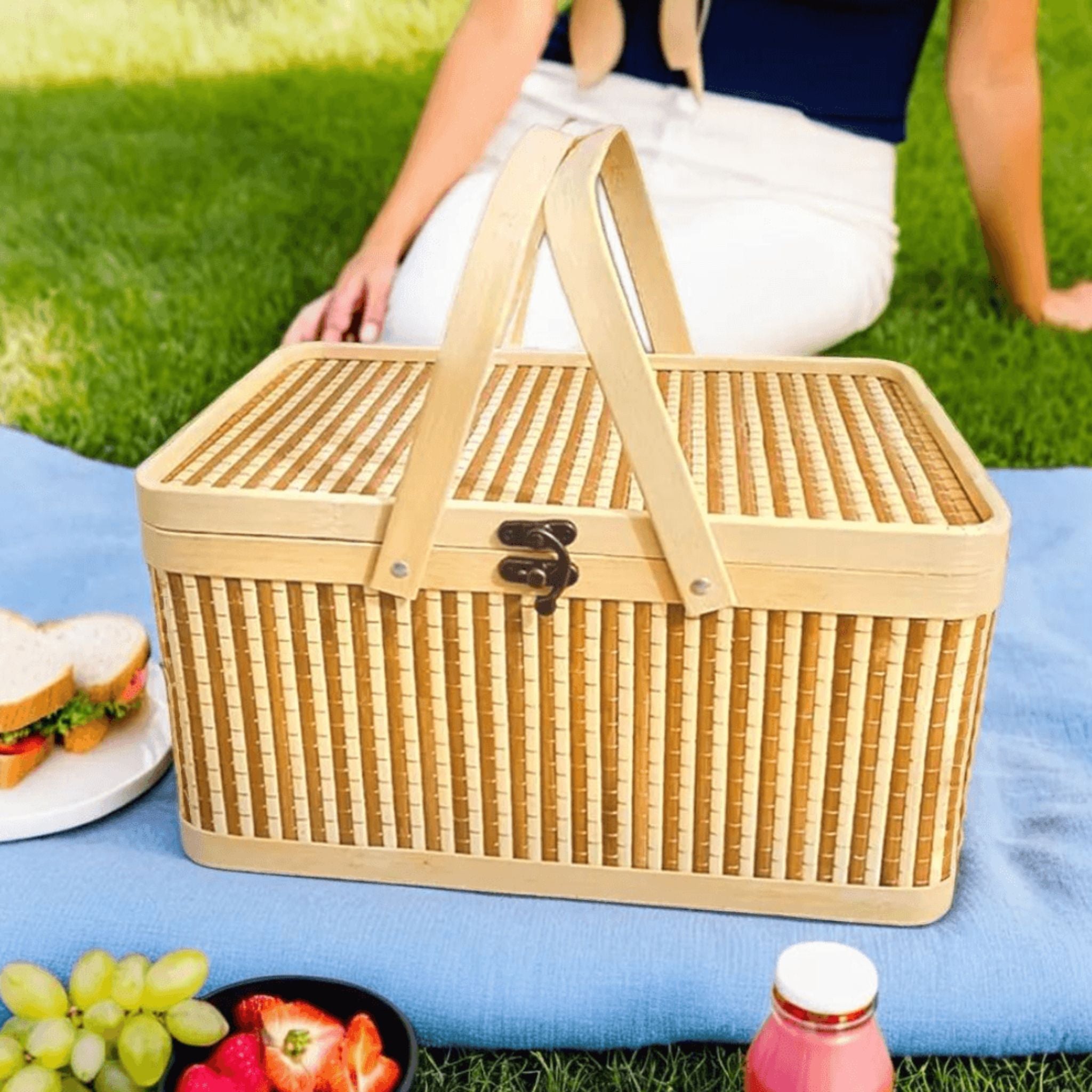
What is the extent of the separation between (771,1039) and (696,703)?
241mm

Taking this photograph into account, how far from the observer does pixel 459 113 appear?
1842 mm

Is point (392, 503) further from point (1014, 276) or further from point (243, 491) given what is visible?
point (1014, 276)

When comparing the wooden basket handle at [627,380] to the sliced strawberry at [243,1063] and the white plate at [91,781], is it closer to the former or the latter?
the sliced strawberry at [243,1063]

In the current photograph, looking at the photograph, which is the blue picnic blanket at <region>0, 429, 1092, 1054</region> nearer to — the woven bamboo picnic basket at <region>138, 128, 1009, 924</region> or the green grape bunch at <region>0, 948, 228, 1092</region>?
the woven bamboo picnic basket at <region>138, 128, 1009, 924</region>

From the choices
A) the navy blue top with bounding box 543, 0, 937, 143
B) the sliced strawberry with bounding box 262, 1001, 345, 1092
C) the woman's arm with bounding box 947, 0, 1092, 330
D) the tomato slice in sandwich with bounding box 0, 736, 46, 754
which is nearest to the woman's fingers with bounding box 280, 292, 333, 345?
the navy blue top with bounding box 543, 0, 937, 143

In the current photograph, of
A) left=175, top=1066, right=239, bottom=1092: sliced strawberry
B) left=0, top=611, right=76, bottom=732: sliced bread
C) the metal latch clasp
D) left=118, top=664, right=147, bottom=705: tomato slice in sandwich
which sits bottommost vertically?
left=118, top=664, right=147, bottom=705: tomato slice in sandwich

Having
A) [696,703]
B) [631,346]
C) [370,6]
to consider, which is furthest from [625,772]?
[370,6]

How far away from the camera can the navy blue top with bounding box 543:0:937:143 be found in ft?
6.08

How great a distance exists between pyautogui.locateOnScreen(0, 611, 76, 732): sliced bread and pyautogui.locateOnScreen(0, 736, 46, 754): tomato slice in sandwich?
0.06 feet

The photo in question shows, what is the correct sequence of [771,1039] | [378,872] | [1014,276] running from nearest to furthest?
[771,1039] < [378,872] < [1014,276]

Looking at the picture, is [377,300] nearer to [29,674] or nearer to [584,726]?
[29,674]

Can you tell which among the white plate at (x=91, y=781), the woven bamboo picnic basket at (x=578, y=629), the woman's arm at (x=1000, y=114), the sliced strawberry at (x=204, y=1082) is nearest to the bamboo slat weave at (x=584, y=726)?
the woven bamboo picnic basket at (x=578, y=629)

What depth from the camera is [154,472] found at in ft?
3.23

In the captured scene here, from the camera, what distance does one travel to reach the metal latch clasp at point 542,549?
919 mm
